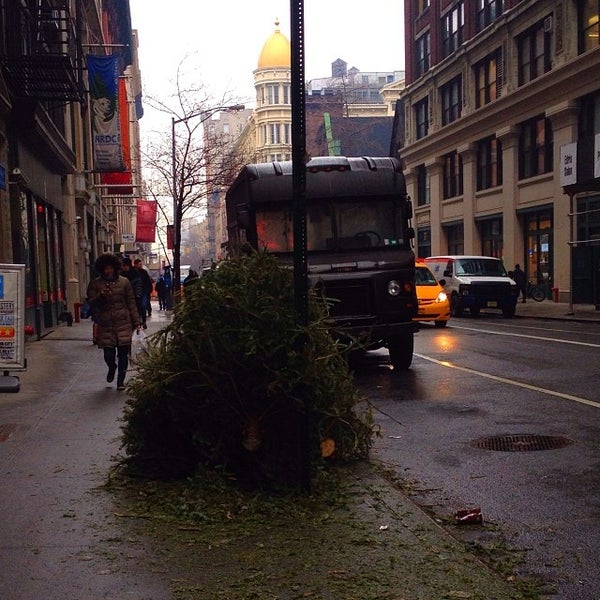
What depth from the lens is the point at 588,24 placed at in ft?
102

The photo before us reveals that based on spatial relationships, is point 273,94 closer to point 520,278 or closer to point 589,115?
point 520,278

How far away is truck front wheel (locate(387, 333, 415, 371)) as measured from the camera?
41.3ft

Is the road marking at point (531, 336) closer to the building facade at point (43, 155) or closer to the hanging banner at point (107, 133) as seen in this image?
the building facade at point (43, 155)

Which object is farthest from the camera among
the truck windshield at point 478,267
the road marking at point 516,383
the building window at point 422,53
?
the building window at point 422,53

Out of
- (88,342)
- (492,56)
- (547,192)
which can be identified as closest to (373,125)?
(492,56)

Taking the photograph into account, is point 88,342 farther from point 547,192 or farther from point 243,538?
point 547,192

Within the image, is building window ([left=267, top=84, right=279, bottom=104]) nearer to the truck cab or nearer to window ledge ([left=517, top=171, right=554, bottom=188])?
window ledge ([left=517, top=171, right=554, bottom=188])

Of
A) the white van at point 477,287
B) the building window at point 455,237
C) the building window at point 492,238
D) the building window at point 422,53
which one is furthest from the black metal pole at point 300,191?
the building window at point 422,53

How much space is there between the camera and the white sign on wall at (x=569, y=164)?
2723 cm

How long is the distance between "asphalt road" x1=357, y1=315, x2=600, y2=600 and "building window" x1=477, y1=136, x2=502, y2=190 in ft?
85.3

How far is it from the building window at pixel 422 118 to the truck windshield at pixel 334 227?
3775 cm

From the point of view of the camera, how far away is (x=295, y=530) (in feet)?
15.5

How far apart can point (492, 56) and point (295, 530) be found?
3843cm

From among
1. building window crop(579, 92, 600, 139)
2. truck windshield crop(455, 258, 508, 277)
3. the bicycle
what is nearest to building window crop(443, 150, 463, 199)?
the bicycle
